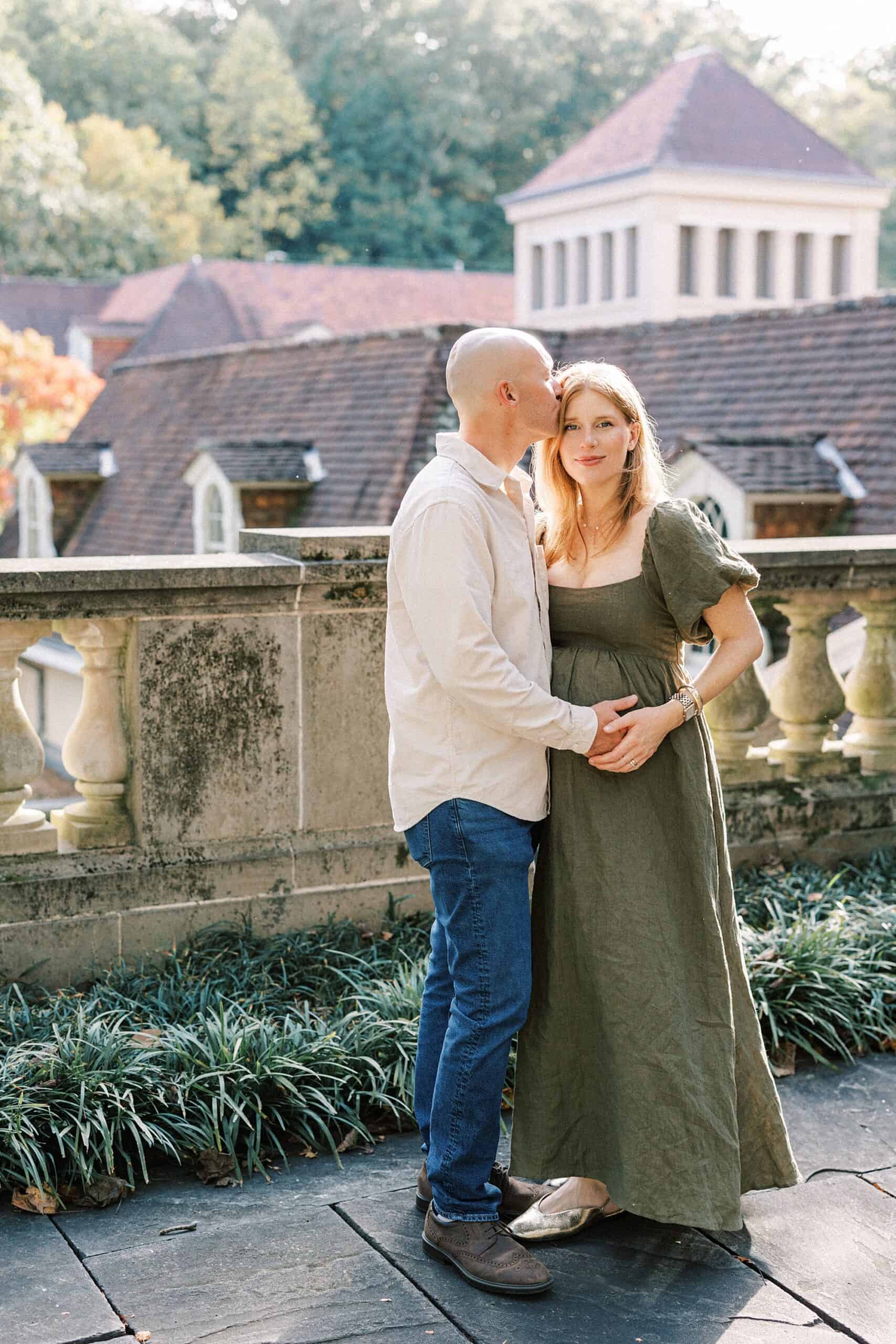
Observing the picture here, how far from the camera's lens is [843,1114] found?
375cm

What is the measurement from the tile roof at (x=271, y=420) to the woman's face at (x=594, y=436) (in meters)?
14.2

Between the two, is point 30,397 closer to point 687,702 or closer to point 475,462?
point 475,462

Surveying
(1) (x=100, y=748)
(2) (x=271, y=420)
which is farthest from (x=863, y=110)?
(1) (x=100, y=748)

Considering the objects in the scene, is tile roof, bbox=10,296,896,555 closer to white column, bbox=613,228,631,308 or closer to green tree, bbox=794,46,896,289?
white column, bbox=613,228,631,308

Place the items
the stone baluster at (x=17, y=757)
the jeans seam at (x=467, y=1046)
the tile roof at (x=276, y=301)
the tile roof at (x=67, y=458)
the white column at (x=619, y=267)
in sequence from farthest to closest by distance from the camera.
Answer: the tile roof at (x=276, y=301)
the white column at (x=619, y=267)
the tile roof at (x=67, y=458)
the stone baluster at (x=17, y=757)
the jeans seam at (x=467, y=1046)

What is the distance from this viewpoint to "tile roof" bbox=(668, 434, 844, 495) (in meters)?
14.3

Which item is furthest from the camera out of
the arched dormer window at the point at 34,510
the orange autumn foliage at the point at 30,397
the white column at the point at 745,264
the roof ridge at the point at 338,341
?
the white column at the point at 745,264

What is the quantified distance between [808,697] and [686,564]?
2279mm

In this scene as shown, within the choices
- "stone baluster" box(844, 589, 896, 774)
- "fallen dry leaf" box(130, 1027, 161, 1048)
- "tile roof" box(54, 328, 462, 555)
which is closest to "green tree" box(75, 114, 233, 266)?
"tile roof" box(54, 328, 462, 555)

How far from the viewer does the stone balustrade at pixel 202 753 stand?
13.6 feet

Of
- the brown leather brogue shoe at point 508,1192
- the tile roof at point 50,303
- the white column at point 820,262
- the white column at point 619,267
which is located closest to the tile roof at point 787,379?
the brown leather brogue shoe at point 508,1192

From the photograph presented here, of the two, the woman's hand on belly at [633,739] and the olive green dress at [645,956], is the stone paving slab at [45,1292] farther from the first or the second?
the woman's hand on belly at [633,739]

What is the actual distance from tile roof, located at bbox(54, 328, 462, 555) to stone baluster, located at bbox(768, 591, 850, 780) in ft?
40.2

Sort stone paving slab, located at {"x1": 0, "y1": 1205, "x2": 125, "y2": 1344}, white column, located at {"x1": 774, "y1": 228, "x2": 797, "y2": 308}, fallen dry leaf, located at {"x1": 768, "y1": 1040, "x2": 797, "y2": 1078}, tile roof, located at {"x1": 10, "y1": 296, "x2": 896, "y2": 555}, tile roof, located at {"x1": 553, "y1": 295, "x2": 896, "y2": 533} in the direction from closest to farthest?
stone paving slab, located at {"x1": 0, "y1": 1205, "x2": 125, "y2": 1344} → fallen dry leaf, located at {"x1": 768, "y1": 1040, "x2": 797, "y2": 1078} → tile roof, located at {"x1": 553, "y1": 295, "x2": 896, "y2": 533} → tile roof, located at {"x1": 10, "y1": 296, "x2": 896, "y2": 555} → white column, located at {"x1": 774, "y1": 228, "x2": 797, "y2": 308}
